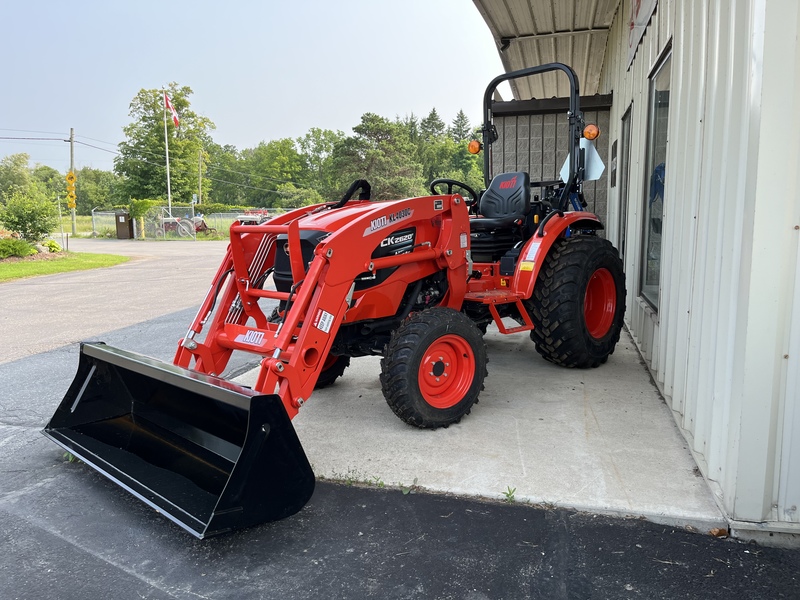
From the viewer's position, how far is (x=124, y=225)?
37.7 m

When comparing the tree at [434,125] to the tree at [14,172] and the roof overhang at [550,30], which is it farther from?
the roof overhang at [550,30]

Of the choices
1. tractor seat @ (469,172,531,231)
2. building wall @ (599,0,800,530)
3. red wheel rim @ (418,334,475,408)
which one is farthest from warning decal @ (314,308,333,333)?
tractor seat @ (469,172,531,231)

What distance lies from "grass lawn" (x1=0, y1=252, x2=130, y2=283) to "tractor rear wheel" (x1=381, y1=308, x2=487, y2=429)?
45.8 feet

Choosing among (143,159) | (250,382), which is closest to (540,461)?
(250,382)

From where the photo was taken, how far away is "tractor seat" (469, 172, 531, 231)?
551 cm

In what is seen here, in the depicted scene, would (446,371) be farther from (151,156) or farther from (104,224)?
(151,156)

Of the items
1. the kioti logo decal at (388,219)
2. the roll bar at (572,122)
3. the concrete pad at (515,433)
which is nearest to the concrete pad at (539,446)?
the concrete pad at (515,433)

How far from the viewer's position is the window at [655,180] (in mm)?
5230

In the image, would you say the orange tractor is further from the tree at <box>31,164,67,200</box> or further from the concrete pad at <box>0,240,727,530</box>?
the tree at <box>31,164,67,200</box>

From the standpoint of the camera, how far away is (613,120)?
917 cm

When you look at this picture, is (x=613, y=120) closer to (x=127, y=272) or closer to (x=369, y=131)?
(x=127, y=272)

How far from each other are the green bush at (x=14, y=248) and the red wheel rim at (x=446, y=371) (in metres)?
18.7

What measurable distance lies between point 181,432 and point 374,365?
2.60 meters

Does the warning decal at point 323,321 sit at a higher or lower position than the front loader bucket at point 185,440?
higher
